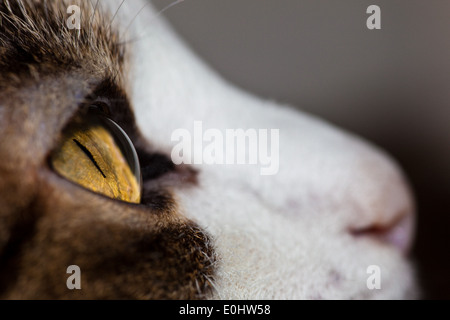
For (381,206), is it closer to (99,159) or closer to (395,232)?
(395,232)

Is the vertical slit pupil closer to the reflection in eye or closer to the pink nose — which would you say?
the reflection in eye

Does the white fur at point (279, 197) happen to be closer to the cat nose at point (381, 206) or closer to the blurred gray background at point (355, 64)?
the cat nose at point (381, 206)

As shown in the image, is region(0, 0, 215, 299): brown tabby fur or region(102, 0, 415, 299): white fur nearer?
region(0, 0, 215, 299): brown tabby fur

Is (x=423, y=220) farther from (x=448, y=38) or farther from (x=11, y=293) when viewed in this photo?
(x=11, y=293)

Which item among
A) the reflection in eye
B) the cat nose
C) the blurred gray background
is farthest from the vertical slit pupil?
the blurred gray background

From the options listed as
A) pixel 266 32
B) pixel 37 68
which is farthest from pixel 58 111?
pixel 266 32

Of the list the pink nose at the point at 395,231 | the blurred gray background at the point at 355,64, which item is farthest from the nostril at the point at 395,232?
the blurred gray background at the point at 355,64
